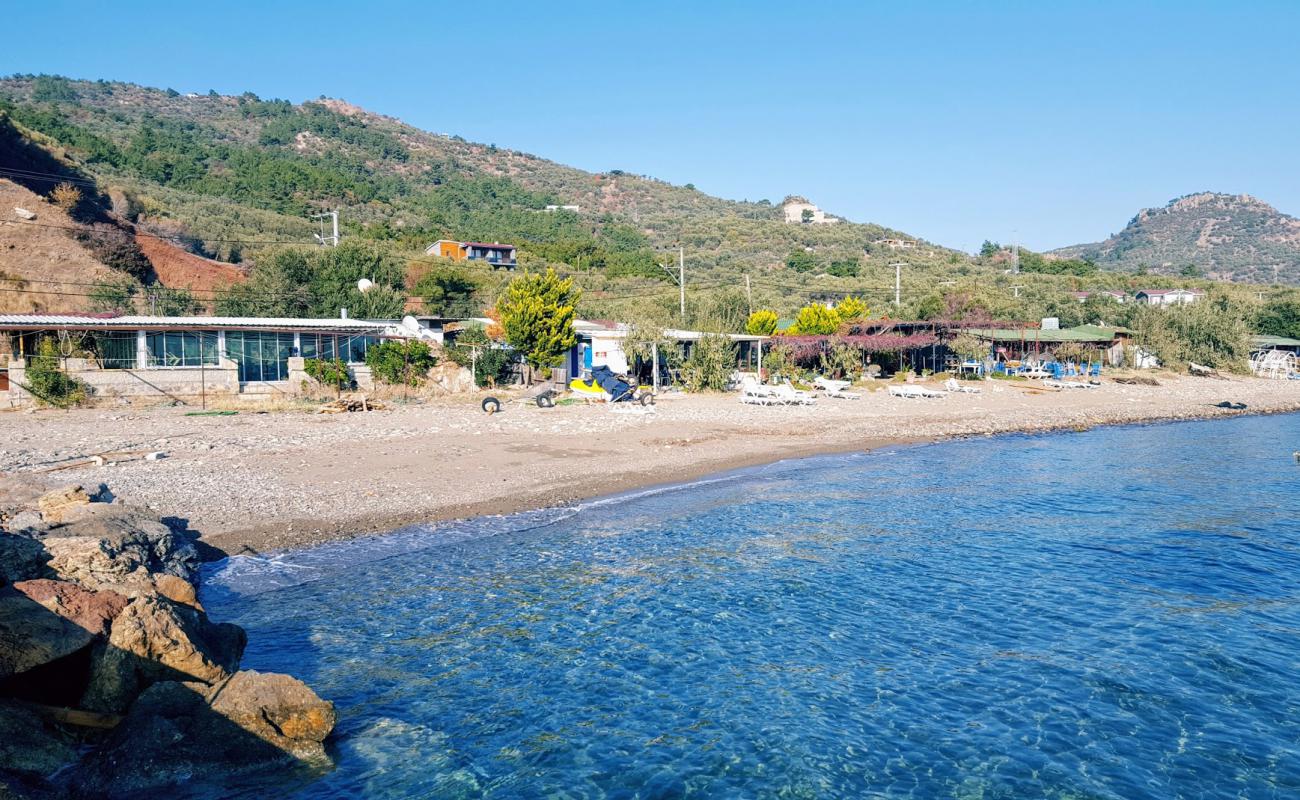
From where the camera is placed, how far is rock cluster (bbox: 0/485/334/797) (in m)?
6.77

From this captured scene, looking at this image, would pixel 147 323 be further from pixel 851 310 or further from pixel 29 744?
pixel 851 310

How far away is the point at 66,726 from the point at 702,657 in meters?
6.16

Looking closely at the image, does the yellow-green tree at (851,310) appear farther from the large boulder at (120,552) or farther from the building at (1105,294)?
the large boulder at (120,552)

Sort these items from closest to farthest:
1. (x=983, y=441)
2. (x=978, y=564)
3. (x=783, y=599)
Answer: (x=783, y=599)
(x=978, y=564)
(x=983, y=441)

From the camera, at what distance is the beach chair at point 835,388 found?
34875mm

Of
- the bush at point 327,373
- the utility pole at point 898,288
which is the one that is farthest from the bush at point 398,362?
the utility pole at point 898,288

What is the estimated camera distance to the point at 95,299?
37.0 metres

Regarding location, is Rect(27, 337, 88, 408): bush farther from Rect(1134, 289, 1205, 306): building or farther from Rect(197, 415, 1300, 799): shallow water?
Rect(1134, 289, 1205, 306): building

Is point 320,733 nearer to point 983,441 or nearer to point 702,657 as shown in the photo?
point 702,657

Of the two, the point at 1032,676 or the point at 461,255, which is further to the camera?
the point at 461,255

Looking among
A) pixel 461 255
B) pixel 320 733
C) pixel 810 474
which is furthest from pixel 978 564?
pixel 461 255

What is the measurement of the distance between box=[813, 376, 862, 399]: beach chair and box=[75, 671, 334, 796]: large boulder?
29.3 m

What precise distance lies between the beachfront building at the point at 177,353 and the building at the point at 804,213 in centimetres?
10148

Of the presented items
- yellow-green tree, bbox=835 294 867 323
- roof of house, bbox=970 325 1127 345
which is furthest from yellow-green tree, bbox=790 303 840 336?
roof of house, bbox=970 325 1127 345
